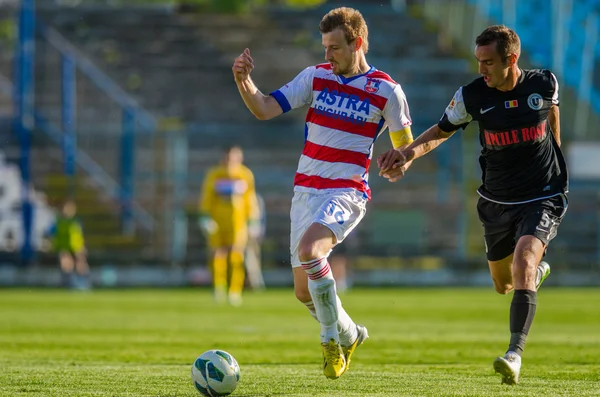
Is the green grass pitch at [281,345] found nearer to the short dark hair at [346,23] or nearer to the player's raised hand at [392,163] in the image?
the player's raised hand at [392,163]

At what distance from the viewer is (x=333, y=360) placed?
7336 mm

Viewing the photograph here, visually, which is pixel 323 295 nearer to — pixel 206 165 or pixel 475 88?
pixel 475 88

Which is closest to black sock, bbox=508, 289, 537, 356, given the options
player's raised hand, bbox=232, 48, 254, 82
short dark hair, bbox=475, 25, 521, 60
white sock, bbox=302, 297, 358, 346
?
white sock, bbox=302, 297, 358, 346

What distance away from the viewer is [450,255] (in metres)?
23.6

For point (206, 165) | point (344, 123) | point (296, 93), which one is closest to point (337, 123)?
point (344, 123)

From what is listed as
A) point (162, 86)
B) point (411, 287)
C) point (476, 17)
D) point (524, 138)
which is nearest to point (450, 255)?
point (411, 287)

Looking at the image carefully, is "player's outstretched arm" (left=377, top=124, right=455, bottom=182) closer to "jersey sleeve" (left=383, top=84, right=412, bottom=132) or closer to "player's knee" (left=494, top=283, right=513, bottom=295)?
"jersey sleeve" (left=383, top=84, right=412, bottom=132)

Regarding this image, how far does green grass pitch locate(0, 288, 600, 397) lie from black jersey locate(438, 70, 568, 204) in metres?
1.32

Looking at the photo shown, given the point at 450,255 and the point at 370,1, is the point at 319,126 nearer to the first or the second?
the point at 450,255

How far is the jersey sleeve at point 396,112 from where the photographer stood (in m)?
7.88

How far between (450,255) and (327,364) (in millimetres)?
16547

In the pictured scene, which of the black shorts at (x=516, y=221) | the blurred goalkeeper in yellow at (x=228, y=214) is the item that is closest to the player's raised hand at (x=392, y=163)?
the black shorts at (x=516, y=221)

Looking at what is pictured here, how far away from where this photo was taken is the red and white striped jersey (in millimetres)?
7828

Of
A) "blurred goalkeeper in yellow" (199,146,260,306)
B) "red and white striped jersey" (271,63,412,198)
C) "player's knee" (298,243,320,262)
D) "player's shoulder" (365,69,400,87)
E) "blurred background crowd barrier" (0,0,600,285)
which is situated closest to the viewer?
"player's knee" (298,243,320,262)
